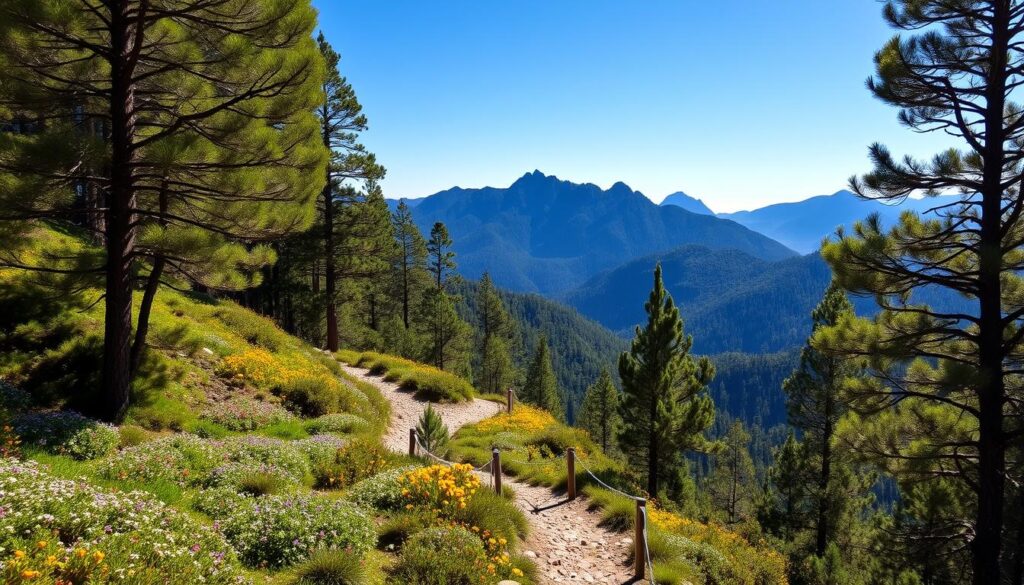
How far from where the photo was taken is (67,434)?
7.40 meters

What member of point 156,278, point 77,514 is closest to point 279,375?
point 156,278

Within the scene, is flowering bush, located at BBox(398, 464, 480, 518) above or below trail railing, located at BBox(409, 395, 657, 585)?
above

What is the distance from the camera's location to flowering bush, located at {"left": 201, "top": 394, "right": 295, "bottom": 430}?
35.8ft

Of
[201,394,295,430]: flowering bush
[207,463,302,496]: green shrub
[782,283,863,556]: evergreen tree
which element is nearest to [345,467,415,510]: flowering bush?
[207,463,302,496]: green shrub

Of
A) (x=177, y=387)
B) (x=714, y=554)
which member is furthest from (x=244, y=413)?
(x=714, y=554)

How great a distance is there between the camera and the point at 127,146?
828 cm

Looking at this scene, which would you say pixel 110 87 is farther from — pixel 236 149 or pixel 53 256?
pixel 53 256

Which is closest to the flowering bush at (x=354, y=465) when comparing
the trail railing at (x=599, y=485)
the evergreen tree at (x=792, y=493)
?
the trail railing at (x=599, y=485)

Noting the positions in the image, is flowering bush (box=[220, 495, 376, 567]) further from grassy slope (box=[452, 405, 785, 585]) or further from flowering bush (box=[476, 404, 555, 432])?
flowering bush (box=[476, 404, 555, 432])

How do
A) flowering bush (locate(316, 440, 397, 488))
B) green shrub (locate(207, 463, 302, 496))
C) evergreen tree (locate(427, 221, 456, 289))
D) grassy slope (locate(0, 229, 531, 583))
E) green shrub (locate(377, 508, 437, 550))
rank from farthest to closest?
1. evergreen tree (locate(427, 221, 456, 289))
2. flowering bush (locate(316, 440, 397, 488))
3. green shrub (locate(207, 463, 302, 496))
4. grassy slope (locate(0, 229, 531, 583))
5. green shrub (locate(377, 508, 437, 550))

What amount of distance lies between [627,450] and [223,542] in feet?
70.8

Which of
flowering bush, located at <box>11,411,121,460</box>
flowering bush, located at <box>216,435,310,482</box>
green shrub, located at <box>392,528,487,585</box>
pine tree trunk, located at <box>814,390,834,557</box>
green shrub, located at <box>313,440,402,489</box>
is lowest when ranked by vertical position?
pine tree trunk, located at <box>814,390,834,557</box>

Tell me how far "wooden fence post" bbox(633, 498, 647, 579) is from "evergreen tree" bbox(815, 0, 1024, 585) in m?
5.62

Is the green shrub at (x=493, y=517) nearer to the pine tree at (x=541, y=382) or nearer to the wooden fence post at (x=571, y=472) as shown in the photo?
the wooden fence post at (x=571, y=472)
